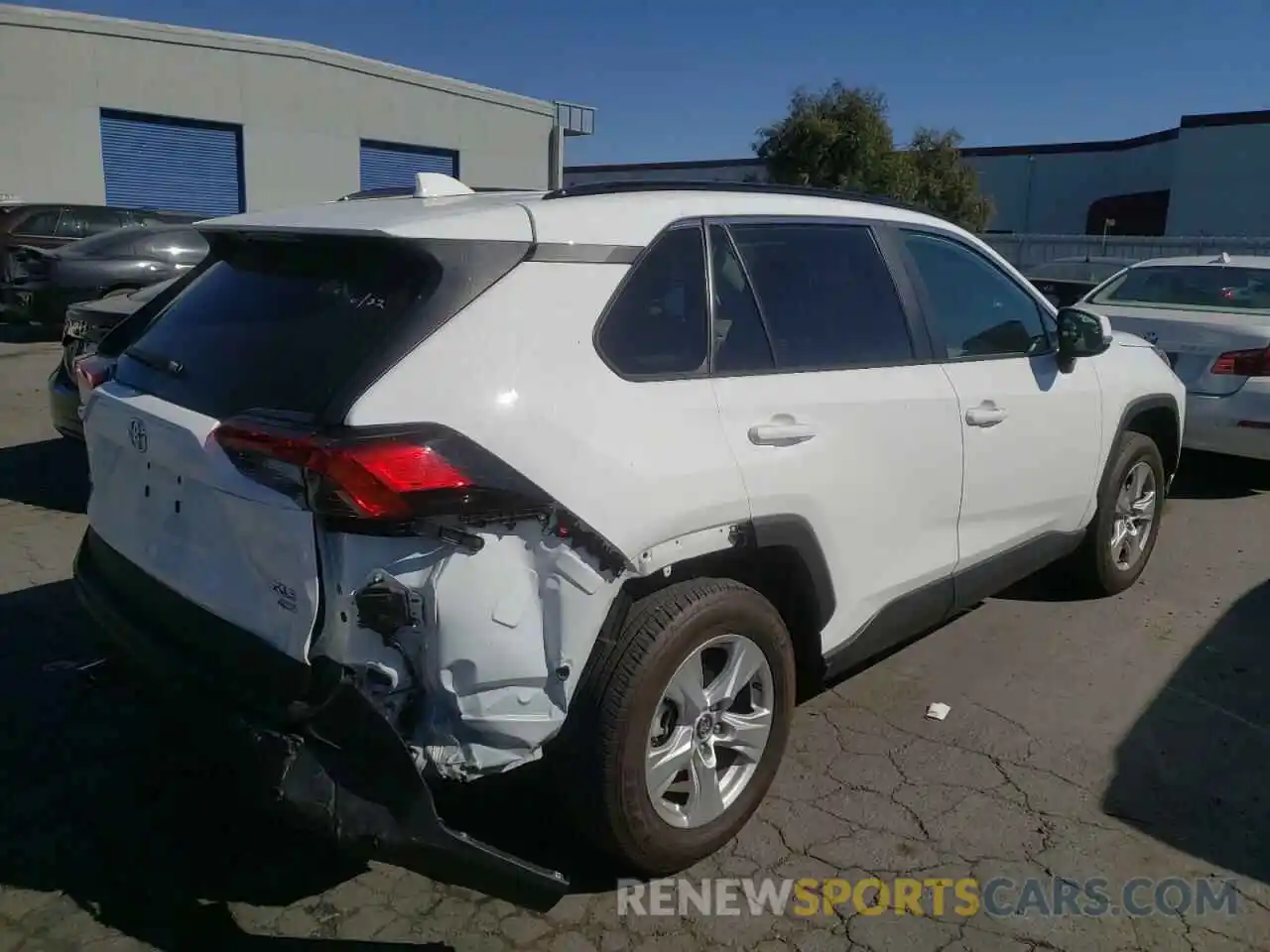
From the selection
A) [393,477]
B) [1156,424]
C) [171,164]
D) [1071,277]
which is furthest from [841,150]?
[393,477]

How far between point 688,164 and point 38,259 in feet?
94.4

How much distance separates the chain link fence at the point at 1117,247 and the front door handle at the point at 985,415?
13213 millimetres

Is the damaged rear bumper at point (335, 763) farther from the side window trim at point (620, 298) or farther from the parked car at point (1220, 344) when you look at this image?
the parked car at point (1220, 344)

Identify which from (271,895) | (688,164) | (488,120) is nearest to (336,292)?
(271,895)

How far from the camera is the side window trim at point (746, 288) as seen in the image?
2986mm

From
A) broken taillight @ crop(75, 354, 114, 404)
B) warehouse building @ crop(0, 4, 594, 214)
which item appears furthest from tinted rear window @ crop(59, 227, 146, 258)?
broken taillight @ crop(75, 354, 114, 404)

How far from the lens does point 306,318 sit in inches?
104

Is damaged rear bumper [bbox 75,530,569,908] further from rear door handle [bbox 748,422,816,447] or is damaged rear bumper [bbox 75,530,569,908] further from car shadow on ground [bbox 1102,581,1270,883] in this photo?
car shadow on ground [bbox 1102,581,1270,883]

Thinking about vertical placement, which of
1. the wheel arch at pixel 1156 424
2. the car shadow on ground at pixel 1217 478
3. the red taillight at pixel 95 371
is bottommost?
the car shadow on ground at pixel 1217 478

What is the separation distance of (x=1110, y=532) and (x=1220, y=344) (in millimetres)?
2628

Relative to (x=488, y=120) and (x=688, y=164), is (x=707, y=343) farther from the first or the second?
(x=688, y=164)

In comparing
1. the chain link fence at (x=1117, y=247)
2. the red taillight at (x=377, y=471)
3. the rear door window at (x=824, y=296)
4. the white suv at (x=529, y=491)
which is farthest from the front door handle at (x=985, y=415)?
the chain link fence at (x=1117, y=247)

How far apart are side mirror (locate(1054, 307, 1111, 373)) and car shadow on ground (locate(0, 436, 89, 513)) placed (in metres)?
5.38

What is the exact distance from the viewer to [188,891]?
112 inches
